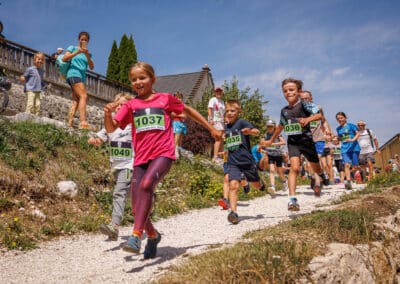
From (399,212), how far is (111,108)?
4173 millimetres

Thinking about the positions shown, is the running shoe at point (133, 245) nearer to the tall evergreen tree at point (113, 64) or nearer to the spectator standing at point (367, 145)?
the spectator standing at point (367, 145)

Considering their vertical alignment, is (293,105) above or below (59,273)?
above

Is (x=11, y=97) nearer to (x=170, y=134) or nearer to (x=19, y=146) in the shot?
(x=19, y=146)

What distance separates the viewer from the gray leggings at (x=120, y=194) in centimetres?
497

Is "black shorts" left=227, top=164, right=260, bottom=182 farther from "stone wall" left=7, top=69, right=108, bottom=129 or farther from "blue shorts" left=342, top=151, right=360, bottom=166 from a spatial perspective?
"stone wall" left=7, top=69, right=108, bottom=129

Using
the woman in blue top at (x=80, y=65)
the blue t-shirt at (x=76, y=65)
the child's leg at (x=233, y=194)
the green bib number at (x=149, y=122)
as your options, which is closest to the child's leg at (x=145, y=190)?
the green bib number at (x=149, y=122)

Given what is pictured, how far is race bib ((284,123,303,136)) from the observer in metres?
6.05

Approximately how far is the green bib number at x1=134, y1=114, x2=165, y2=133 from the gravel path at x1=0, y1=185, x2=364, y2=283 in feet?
4.27

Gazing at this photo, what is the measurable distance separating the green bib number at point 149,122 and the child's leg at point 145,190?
1.06ft

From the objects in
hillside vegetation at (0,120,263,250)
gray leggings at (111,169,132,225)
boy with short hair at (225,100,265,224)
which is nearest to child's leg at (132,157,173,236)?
gray leggings at (111,169,132,225)

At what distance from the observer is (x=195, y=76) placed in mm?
37219

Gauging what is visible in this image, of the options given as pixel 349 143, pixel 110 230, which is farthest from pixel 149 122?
pixel 349 143

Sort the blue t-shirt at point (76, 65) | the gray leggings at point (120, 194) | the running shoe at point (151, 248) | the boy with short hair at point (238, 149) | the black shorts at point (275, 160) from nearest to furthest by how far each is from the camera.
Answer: the running shoe at point (151, 248)
the gray leggings at point (120, 194)
the boy with short hair at point (238, 149)
the blue t-shirt at point (76, 65)
the black shorts at point (275, 160)

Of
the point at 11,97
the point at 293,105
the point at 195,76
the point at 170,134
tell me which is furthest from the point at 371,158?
the point at 195,76
